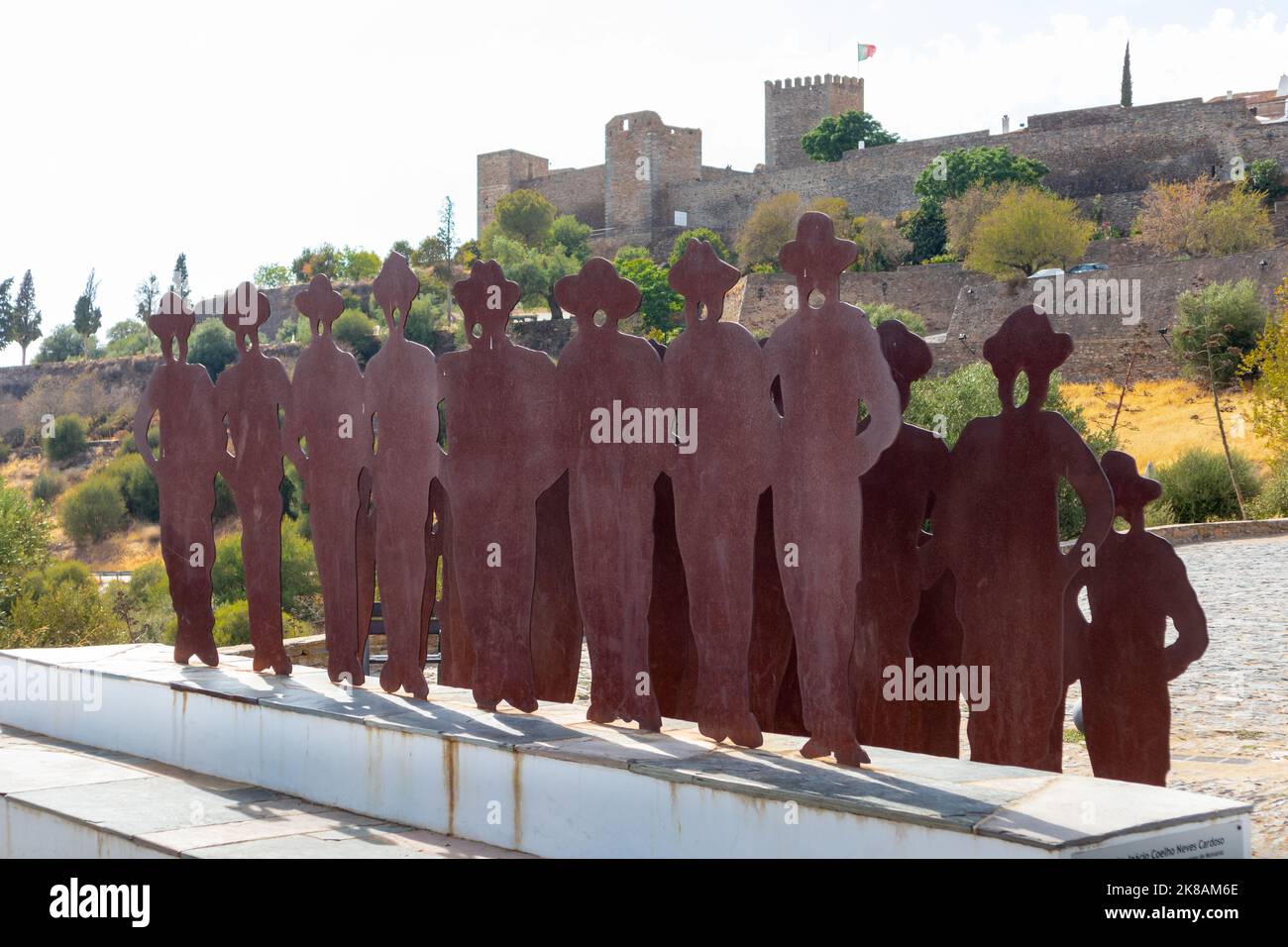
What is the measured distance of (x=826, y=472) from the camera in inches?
166

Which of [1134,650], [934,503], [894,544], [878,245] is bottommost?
[1134,650]

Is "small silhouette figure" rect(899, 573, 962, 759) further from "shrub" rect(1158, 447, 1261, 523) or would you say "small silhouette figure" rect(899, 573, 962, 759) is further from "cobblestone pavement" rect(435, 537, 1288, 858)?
"shrub" rect(1158, 447, 1261, 523)

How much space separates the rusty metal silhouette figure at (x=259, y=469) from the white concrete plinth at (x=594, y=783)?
24 centimetres

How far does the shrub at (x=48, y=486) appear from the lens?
44.9 m

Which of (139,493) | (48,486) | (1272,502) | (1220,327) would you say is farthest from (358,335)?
(1272,502)

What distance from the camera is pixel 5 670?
709cm

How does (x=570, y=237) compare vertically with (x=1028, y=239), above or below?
above

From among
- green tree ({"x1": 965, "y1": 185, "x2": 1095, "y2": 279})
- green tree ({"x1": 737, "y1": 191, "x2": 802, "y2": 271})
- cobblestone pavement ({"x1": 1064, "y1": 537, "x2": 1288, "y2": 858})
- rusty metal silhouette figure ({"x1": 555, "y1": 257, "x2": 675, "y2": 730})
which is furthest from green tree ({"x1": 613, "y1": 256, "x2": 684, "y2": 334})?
rusty metal silhouette figure ({"x1": 555, "y1": 257, "x2": 675, "y2": 730})

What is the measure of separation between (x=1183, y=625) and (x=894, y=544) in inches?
36.6

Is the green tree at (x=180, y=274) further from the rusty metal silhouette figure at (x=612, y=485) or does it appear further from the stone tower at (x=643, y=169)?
the rusty metal silhouette figure at (x=612, y=485)

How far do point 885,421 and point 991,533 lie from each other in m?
0.61

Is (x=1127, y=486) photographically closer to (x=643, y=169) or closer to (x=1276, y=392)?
(x=1276, y=392)

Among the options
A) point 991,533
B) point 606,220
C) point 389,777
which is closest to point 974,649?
point 991,533

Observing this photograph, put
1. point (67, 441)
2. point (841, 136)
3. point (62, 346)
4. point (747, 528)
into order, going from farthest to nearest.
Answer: point (62, 346) < point (841, 136) < point (67, 441) < point (747, 528)
